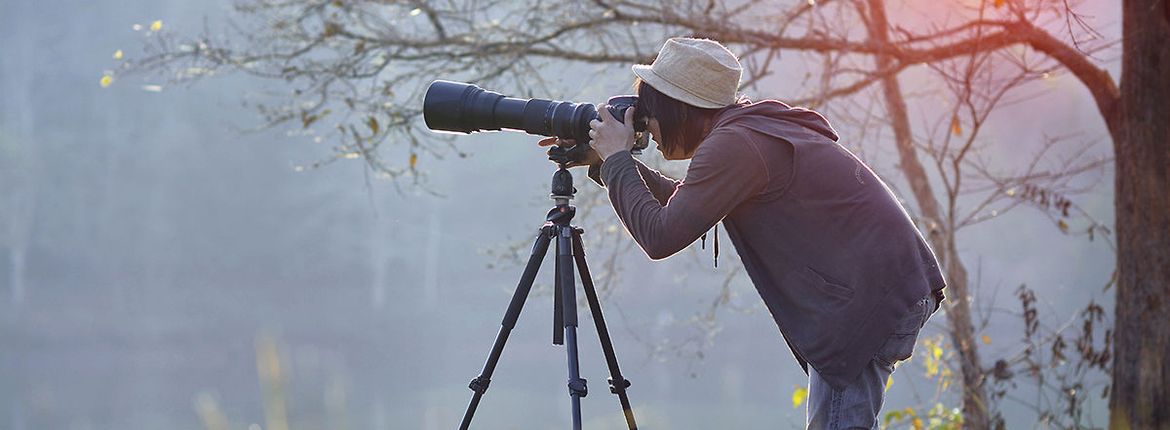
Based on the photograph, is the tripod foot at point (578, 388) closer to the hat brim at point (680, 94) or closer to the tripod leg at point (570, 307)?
the tripod leg at point (570, 307)

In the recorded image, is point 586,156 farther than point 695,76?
Yes

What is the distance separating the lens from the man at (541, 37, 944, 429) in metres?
1.87

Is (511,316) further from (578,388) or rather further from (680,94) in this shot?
(680,94)

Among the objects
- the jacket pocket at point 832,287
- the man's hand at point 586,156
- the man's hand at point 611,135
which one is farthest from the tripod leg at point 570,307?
the jacket pocket at point 832,287

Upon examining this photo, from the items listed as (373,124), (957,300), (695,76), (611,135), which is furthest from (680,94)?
(957,300)

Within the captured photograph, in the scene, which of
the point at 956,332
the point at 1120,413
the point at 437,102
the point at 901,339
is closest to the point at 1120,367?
the point at 1120,413

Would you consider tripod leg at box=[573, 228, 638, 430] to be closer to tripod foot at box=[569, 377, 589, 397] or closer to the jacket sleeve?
tripod foot at box=[569, 377, 589, 397]

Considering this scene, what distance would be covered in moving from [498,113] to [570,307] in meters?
0.43

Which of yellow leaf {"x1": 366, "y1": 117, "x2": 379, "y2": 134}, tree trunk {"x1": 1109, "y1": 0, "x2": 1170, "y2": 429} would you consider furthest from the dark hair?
yellow leaf {"x1": 366, "y1": 117, "x2": 379, "y2": 134}

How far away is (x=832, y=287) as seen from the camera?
73.8 inches

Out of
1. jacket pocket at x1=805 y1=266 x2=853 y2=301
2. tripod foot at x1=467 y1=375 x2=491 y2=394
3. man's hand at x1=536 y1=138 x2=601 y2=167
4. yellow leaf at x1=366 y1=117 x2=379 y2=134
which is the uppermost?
yellow leaf at x1=366 y1=117 x2=379 y2=134

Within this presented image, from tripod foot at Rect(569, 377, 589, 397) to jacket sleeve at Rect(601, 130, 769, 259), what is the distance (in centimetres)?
44

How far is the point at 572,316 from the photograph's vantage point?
2283 mm

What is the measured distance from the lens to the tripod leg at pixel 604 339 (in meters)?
2.32
